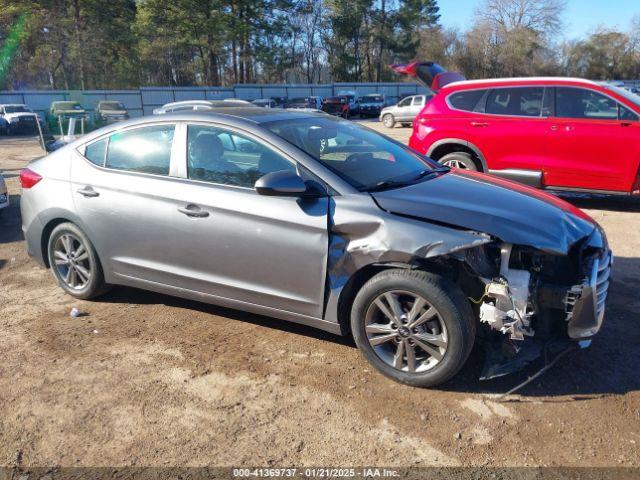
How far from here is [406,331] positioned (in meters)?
3.28

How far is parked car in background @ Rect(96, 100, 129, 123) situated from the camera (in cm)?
2586

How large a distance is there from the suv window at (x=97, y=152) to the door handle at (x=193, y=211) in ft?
3.52

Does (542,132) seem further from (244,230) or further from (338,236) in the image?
(244,230)

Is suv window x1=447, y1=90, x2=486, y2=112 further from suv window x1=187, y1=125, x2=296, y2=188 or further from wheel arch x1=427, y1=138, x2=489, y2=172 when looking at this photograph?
suv window x1=187, y1=125, x2=296, y2=188

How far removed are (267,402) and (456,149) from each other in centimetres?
615

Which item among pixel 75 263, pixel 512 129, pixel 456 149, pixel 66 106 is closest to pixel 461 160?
pixel 456 149

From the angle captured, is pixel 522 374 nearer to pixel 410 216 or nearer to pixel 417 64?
pixel 410 216

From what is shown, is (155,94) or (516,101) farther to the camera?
(155,94)

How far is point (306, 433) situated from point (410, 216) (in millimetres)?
1372

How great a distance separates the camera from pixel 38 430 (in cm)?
302

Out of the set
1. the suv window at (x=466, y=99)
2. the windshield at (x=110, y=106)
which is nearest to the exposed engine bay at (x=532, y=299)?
the suv window at (x=466, y=99)

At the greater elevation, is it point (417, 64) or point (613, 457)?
point (417, 64)

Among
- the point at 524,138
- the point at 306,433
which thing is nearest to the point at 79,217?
the point at 306,433

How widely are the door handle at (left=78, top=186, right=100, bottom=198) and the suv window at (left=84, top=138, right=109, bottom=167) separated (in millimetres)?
227
